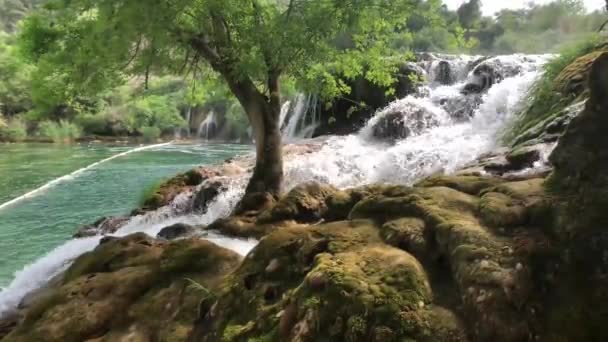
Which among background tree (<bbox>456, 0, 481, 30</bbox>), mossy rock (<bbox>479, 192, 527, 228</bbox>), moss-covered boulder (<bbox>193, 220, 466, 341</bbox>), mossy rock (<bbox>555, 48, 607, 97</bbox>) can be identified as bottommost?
moss-covered boulder (<bbox>193, 220, 466, 341</bbox>)

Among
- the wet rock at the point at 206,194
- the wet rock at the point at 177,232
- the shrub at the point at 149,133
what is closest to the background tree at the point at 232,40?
the wet rock at the point at 177,232

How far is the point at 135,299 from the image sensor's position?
4387mm

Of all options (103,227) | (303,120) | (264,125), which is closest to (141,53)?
(264,125)

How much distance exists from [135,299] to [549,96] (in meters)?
6.75

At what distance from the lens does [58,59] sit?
7074mm

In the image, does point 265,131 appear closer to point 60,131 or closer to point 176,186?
point 176,186

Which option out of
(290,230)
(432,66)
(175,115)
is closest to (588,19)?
(432,66)

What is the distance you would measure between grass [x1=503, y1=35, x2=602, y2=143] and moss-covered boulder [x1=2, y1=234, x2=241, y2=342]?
542cm

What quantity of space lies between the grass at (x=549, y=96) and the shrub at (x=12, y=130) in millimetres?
35697

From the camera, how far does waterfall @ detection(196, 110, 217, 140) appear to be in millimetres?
39656

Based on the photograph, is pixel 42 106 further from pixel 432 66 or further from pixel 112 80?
pixel 432 66

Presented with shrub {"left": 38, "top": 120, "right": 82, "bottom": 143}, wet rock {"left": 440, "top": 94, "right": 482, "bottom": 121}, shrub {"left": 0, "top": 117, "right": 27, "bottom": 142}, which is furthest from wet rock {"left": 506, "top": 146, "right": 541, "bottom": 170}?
shrub {"left": 0, "top": 117, "right": 27, "bottom": 142}

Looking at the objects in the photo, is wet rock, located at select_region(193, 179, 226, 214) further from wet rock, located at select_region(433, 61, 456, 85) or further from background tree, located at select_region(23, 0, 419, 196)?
wet rock, located at select_region(433, 61, 456, 85)

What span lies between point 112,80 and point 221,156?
17.8 meters
